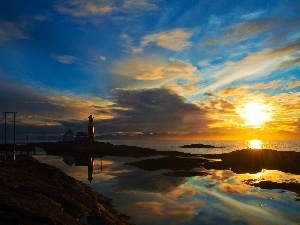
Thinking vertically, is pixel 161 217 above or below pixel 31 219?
below

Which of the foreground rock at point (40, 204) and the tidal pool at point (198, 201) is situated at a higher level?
the foreground rock at point (40, 204)

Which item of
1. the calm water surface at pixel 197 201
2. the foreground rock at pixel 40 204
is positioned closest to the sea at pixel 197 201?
the calm water surface at pixel 197 201

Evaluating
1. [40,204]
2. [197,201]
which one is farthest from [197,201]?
[40,204]

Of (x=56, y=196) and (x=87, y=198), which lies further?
(x=87, y=198)

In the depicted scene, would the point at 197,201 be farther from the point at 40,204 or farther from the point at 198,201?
the point at 40,204

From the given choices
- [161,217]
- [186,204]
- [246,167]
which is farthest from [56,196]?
[246,167]

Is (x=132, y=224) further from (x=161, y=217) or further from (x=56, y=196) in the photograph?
(x=56, y=196)

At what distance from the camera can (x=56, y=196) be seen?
17.7m

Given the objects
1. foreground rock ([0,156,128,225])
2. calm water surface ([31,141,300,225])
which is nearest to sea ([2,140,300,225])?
calm water surface ([31,141,300,225])

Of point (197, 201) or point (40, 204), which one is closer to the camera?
point (40, 204)

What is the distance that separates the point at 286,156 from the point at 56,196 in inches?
2737

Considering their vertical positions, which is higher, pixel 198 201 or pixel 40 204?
pixel 40 204

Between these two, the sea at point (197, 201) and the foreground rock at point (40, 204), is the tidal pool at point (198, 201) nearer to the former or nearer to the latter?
the sea at point (197, 201)

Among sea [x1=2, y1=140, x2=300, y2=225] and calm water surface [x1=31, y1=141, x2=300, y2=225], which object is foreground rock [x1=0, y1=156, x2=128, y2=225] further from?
sea [x1=2, y1=140, x2=300, y2=225]
